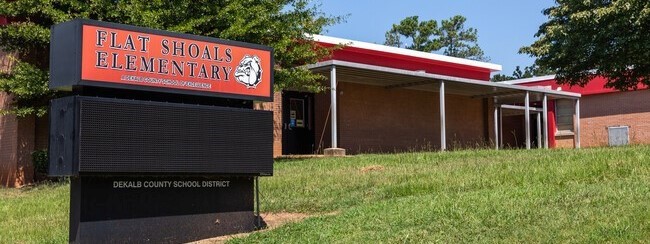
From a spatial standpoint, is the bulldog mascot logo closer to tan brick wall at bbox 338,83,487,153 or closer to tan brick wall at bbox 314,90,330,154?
tan brick wall at bbox 338,83,487,153

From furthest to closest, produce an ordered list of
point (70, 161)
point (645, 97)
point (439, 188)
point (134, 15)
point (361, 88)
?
point (645, 97)
point (361, 88)
point (134, 15)
point (439, 188)
point (70, 161)

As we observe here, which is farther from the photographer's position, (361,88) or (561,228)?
(361,88)

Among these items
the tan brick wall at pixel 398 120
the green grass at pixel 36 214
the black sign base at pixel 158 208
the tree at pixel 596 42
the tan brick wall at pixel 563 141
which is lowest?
the green grass at pixel 36 214

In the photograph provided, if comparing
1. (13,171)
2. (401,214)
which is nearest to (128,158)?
(401,214)

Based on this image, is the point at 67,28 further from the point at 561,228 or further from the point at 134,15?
the point at 134,15

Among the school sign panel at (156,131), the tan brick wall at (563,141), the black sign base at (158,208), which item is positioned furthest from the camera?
the tan brick wall at (563,141)

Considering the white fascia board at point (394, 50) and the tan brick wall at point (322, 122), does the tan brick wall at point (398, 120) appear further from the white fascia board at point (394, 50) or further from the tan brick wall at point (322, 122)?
the white fascia board at point (394, 50)

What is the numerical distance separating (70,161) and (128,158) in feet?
2.20

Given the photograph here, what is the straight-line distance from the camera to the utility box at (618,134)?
119 ft

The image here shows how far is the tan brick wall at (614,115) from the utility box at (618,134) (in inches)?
8.3

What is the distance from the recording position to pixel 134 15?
1694cm

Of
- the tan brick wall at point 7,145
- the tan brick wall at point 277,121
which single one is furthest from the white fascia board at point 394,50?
the tan brick wall at point 7,145

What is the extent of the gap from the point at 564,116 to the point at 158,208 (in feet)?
108

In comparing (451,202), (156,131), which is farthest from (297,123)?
(156,131)
